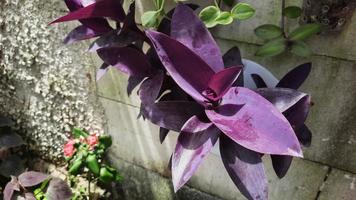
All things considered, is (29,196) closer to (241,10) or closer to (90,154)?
(90,154)

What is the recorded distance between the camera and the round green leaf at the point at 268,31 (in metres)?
1.21

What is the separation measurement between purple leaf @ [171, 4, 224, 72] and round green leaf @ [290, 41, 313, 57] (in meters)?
0.29

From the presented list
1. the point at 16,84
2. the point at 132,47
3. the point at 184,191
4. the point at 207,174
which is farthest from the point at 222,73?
the point at 16,84

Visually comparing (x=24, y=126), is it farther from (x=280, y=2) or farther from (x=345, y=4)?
(x=345, y=4)

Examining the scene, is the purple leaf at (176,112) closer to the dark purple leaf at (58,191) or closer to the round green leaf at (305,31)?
the round green leaf at (305,31)

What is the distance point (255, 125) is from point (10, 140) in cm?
162

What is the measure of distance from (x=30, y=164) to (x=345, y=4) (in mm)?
1968

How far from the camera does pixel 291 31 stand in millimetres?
1233

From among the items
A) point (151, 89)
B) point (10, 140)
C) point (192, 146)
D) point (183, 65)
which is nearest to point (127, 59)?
point (151, 89)

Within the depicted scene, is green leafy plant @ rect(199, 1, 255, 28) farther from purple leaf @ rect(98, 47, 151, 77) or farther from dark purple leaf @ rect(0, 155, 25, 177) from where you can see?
dark purple leaf @ rect(0, 155, 25, 177)

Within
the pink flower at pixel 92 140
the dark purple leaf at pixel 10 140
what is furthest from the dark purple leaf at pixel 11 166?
the pink flower at pixel 92 140

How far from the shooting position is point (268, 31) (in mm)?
1216

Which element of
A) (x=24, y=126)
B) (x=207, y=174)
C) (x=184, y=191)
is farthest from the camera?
(x=24, y=126)

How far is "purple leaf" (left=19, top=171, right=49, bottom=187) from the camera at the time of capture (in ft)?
6.26
